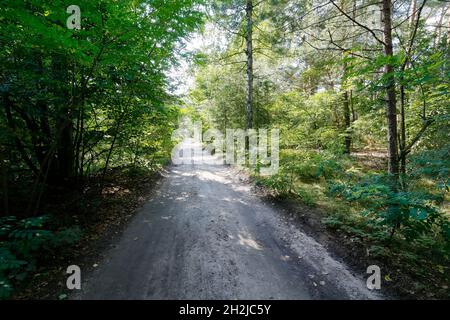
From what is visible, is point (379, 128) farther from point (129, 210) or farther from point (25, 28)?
point (25, 28)

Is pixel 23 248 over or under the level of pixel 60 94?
under

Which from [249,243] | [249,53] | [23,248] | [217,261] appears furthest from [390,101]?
[249,53]

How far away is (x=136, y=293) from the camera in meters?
3.20

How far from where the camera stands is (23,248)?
320 cm

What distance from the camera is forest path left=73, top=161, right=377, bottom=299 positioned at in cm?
324

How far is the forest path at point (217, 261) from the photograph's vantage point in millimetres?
3242

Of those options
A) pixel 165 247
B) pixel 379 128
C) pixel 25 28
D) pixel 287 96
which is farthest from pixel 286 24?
pixel 165 247

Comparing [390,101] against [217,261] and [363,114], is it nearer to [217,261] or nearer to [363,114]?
[363,114]

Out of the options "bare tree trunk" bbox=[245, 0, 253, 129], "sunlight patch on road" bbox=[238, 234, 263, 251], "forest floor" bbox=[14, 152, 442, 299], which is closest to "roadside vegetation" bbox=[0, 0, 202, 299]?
"forest floor" bbox=[14, 152, 442, 299]

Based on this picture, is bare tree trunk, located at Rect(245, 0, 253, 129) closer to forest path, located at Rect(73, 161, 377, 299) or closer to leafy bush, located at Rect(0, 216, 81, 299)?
forest path, located at Rect(73, 161, 377, 299)

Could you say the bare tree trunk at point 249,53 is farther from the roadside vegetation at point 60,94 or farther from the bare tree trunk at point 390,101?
the bare tree trunk at point 390,101

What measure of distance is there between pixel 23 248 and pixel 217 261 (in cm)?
289

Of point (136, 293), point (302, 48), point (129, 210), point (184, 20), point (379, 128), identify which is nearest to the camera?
point (136, 293)
